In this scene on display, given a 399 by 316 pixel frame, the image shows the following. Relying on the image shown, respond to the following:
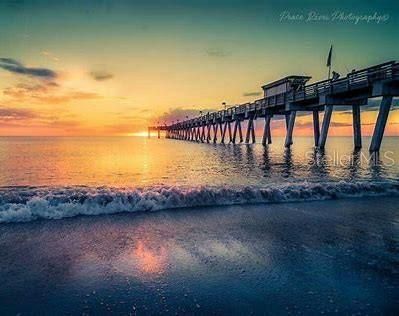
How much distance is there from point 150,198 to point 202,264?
3.97 metres

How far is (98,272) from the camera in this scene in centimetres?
421

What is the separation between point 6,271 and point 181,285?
8.34ft

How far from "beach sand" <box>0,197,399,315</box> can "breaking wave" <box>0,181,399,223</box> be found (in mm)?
521

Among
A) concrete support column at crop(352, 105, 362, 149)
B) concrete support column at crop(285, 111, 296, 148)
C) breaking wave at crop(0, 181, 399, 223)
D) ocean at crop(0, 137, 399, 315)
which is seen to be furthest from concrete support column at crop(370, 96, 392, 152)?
ocean at crop(0, 137, 399, 315)

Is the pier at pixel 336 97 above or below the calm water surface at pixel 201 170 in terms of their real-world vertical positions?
above

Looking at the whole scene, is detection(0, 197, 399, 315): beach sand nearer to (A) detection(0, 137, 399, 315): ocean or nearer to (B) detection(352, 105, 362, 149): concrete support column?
(A) detection(0, 137, 399, 315): ocean

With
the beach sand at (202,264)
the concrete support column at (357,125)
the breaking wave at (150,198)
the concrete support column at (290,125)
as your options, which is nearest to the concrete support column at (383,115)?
the concrete support column at (357,125)

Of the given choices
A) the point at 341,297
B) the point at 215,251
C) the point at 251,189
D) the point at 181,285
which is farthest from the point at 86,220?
the point at 341,297

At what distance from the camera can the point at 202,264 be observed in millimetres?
4480

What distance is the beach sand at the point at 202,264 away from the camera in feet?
11.1

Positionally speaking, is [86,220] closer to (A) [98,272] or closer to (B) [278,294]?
(A) [98,272]

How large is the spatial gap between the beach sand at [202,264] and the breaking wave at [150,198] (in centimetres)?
52

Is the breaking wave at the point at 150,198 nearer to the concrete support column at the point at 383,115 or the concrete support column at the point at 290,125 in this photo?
the concrete support column at the point at 383,115

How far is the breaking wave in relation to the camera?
7.19 meters
